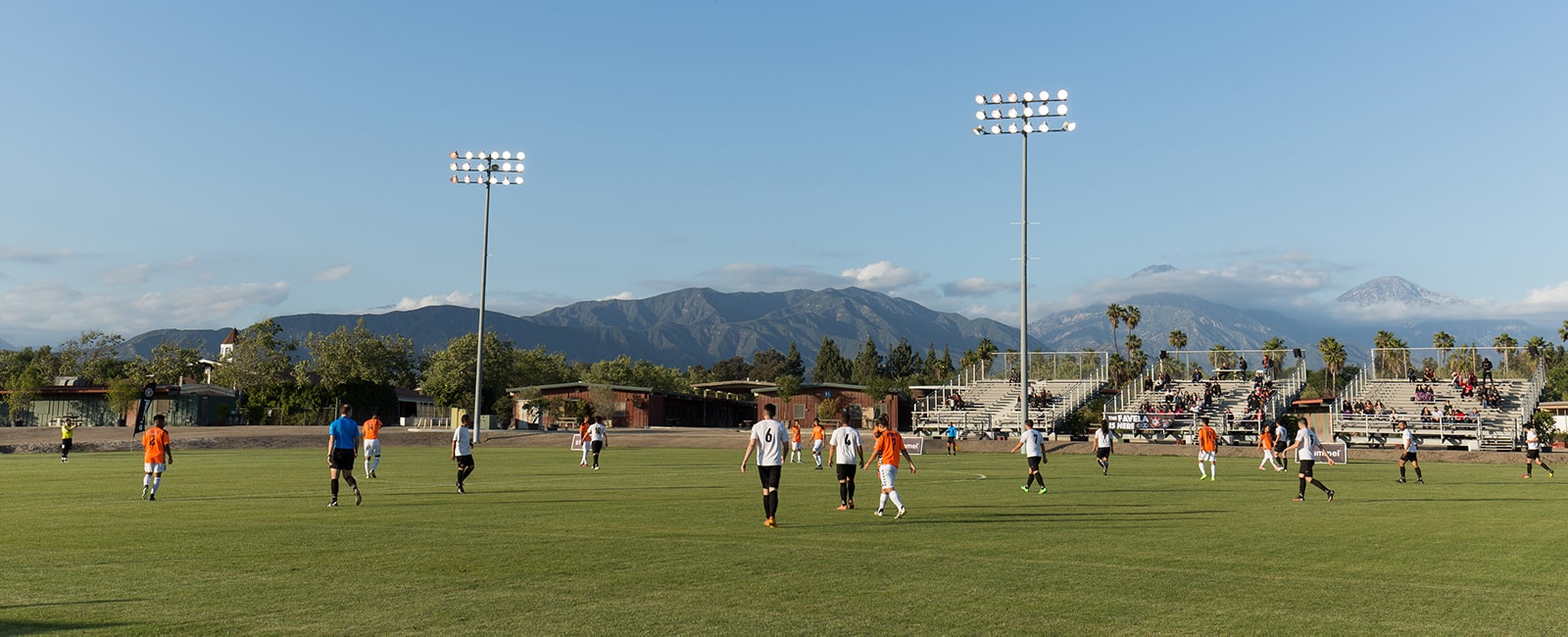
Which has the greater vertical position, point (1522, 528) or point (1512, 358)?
point (1512, 358)

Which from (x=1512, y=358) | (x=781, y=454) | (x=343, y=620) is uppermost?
(x=1512, y=358)

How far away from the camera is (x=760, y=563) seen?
12.5m

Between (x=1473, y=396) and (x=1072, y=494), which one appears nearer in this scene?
(x=1072, y=494)

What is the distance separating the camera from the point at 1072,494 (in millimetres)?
23641

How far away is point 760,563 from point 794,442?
2711 cm

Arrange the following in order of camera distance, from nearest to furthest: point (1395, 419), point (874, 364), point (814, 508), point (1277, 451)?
point (814, 508), point (1277, 451), point (1395, 419), point (874, 364)

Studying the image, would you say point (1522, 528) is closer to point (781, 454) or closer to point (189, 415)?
point (781, 454)

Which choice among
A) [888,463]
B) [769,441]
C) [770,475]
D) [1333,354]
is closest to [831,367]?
[1333,354]

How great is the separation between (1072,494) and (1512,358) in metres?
55.9

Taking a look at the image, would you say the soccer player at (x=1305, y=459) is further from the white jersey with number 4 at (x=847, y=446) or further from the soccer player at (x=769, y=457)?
the soccer player at (x=769, y=457)

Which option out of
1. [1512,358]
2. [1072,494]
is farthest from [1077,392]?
[1072,494]

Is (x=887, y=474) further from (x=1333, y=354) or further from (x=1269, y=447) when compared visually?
(x=1333, y=354)

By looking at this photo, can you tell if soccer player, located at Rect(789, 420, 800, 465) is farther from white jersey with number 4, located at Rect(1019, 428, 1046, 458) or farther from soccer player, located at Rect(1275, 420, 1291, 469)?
soccer player, located at Rect(1275, 420, 1291, 469)

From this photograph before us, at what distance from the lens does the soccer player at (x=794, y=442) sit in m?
38.2
